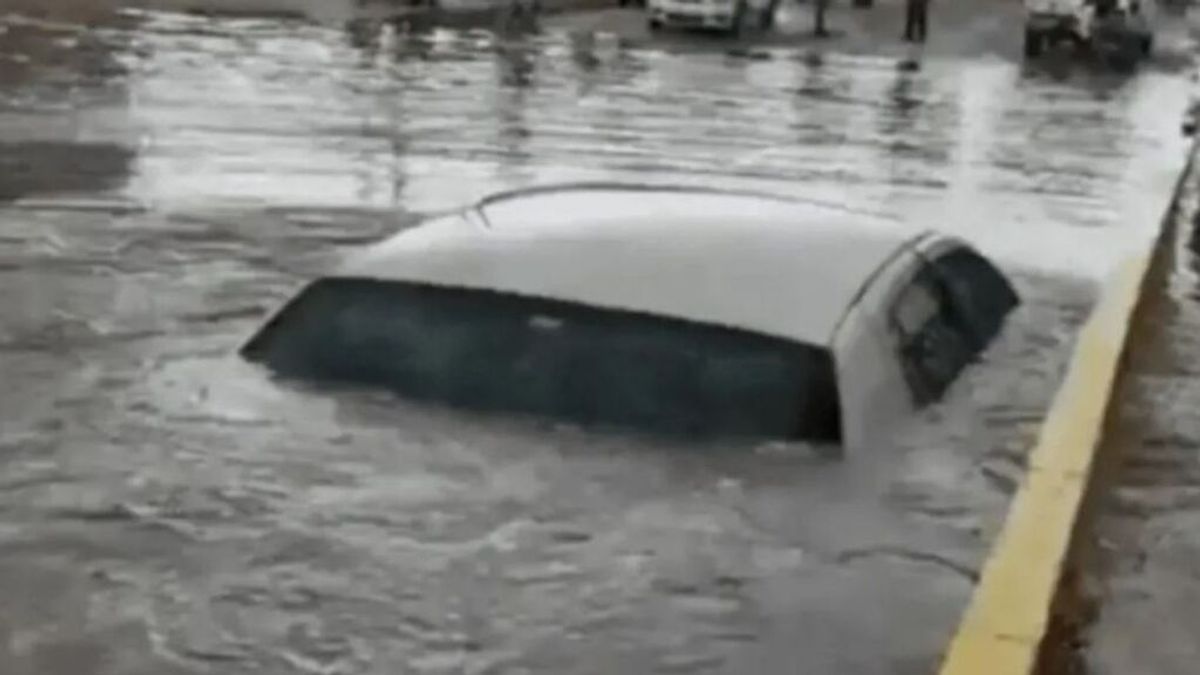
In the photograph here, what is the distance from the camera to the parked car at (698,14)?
4453cm

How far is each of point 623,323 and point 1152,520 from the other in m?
2.58

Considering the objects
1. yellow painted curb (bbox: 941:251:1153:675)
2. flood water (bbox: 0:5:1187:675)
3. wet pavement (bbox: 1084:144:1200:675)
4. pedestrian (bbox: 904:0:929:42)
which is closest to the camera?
yellow painted curb (bbox: 941:251:1153:675)

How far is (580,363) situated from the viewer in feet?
26.2

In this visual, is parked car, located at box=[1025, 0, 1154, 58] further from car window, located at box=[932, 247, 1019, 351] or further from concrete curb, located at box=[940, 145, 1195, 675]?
car window, located at box=[932, 247, 1019, 351]

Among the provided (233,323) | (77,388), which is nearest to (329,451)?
(77,388)

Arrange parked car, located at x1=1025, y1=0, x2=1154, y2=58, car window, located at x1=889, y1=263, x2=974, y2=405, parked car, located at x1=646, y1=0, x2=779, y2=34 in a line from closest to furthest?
car window, located at x1=889, y1=263, x2=974, y2=405 → parked car, located at x1=1025, y1=0, x2=1154, y2=58 → parked car, located at x1=646, y1=0, x2=779, y2=34

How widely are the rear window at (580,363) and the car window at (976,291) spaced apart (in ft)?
4.98

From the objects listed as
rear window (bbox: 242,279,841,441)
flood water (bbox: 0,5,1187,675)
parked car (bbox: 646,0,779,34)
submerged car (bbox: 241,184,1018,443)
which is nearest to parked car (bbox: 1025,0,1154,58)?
parked car (bbox: 646,0,779,34)

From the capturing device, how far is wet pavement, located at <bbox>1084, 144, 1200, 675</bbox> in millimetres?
7762

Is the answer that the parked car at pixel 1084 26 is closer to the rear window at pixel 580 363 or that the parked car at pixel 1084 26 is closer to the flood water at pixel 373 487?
the flood water at pixel 373 487

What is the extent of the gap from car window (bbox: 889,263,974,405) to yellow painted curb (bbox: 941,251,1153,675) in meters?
0.44

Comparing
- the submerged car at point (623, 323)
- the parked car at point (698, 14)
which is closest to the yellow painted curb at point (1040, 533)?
the submerged car at point (623, 323)

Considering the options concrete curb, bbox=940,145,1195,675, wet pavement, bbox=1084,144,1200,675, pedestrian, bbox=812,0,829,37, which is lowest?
pedestrian, bbox=812,0,829,37

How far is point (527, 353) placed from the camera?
316 inches
